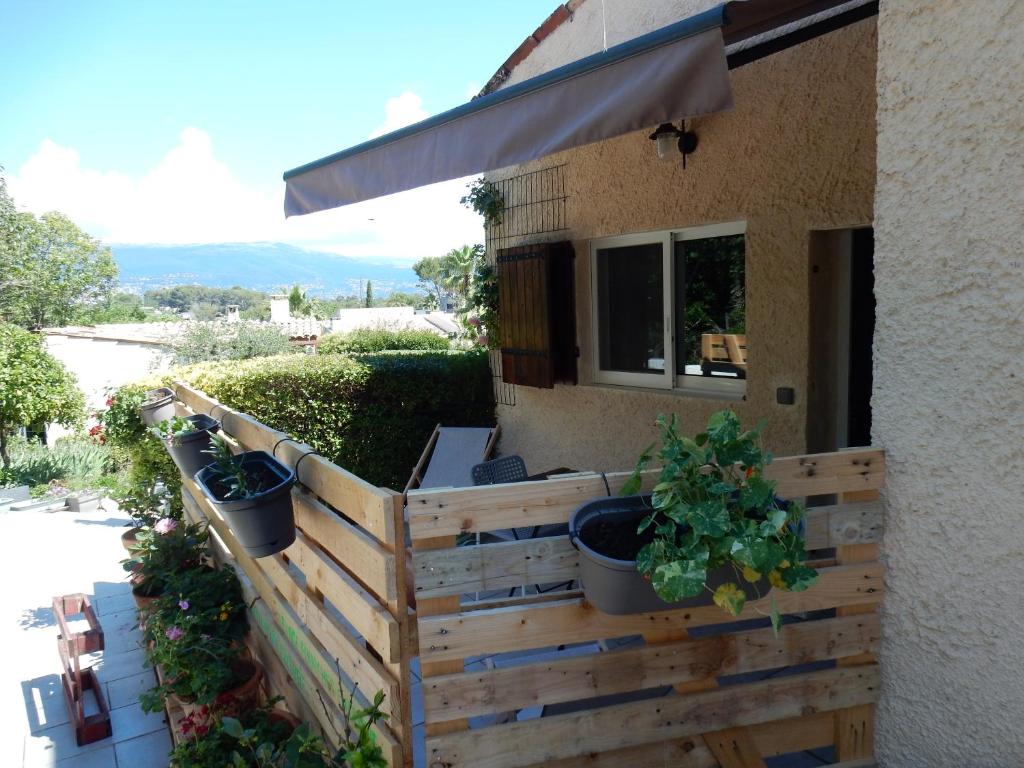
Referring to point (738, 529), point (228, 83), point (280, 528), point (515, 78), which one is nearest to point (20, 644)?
point (280, 528)

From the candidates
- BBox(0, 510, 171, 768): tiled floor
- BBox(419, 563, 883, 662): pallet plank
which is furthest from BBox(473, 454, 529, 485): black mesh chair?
BBox(419, 563, 883, 662): pallet plank

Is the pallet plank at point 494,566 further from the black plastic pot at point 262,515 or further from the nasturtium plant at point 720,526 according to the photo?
the black plastic pot at point 262,515

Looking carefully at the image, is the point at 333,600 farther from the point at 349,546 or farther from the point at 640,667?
the point at 640,667

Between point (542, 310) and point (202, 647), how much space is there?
11.6ft

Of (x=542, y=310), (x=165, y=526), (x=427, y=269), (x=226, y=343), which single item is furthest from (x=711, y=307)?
(x=427, y=269)

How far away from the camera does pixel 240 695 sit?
3.36 meters

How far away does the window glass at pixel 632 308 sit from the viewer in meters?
5.36

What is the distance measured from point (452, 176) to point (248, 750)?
8.27 ft

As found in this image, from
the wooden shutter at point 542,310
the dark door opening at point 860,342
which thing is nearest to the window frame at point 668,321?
the wooden shutter at point 542,310

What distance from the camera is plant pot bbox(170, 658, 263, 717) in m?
3.26

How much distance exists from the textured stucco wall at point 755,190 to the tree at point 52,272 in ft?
138

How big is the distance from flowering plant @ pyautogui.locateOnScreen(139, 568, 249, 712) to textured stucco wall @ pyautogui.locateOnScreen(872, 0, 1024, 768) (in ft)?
9.27

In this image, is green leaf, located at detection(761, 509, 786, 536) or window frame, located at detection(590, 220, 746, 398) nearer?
green leaf, located at detection(761, 509, 786, 536)

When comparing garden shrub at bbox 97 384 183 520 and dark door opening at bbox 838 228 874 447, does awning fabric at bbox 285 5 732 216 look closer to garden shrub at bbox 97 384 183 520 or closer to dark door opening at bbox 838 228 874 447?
dark door opening at bbox 838 228 874 447
